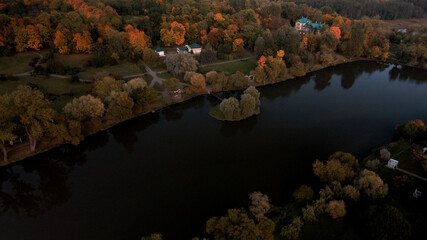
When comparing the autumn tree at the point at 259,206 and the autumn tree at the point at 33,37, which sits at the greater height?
the autumn tree at the point at 33,37

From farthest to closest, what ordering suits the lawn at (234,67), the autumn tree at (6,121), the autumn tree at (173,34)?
1. the autumn tree at (173,34)
2. the lawn at (234,67)
3. the autumn tree at (6,121)

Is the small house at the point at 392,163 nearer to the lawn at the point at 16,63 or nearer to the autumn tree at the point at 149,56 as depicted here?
the autumn tree at the point at 149,56

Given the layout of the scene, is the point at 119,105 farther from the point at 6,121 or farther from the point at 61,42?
the point at 61,42

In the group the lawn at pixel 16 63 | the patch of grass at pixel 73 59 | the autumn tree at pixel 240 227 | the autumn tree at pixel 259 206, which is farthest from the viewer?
the patch of grass at pixel 73 59

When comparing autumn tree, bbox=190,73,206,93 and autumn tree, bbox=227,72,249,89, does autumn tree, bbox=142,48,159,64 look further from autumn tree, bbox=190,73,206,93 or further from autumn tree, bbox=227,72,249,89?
autumn tree, bbox=227,72,249,89

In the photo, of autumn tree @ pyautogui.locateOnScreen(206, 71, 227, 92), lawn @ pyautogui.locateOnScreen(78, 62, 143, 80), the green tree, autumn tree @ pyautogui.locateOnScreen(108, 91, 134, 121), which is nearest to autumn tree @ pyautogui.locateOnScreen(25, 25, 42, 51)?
lawn @ pyautogui.locateOnScreen(78, 62, 143, 80)

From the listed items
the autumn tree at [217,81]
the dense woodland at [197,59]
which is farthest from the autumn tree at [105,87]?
the autumn tree at [217,81]

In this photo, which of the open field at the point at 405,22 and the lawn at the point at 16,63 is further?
the open field at the point at 405,22
